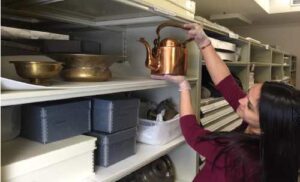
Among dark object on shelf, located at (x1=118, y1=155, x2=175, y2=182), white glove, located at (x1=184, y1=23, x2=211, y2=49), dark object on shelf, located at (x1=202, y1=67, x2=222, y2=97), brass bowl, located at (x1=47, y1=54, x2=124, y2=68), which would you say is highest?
white glove, located at (x1=184, y1=23, x2=211, y2=49)

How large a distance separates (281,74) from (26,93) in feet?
13.5

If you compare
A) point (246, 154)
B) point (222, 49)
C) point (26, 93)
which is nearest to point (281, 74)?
point (222, 49)

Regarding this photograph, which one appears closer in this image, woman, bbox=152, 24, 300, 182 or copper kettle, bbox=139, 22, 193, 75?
woman, bbox=152, 24, 300, 182

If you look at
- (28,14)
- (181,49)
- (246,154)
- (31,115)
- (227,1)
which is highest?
(227,1)

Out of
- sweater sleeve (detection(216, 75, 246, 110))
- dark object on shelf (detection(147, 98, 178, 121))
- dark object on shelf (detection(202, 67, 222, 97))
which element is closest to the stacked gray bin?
dark object on shelf (detection(147, 98, 178, 121))

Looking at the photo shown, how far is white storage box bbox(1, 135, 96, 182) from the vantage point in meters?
0.70

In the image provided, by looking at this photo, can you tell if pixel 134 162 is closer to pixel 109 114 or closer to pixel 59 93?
pixel 109 114

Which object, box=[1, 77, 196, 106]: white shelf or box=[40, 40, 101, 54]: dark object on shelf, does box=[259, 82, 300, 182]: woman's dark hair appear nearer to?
box=[1, 77, 196, 106]: white shelf

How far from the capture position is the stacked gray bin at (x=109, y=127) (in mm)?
1019

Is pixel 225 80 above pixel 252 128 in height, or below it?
above

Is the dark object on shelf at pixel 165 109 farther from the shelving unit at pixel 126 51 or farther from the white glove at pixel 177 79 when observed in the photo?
the white glove at pixel 177 79

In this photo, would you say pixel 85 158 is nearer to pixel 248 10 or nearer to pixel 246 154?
pixel 246 154

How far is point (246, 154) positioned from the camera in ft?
3.36

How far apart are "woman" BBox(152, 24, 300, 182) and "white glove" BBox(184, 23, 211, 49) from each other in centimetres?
37
